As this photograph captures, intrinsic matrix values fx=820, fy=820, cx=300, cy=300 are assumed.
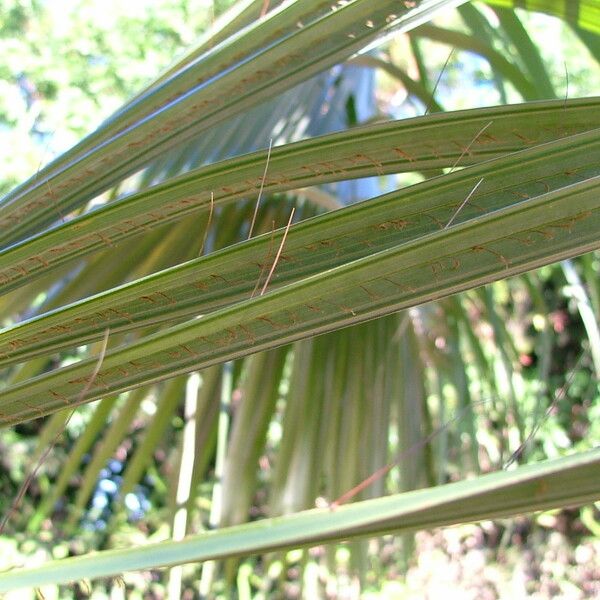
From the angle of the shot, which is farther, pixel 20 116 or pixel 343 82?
pixel 20 116

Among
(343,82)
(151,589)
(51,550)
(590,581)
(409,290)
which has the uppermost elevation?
(409,290)

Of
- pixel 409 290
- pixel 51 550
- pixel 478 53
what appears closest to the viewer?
pixel 409 290

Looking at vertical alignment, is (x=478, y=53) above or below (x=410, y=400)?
above

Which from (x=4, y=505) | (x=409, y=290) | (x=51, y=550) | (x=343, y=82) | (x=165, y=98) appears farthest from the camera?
(x=4, y=505)

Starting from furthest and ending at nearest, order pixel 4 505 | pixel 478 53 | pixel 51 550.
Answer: pixel 4 505
pixel 51 550
pixel 478 53

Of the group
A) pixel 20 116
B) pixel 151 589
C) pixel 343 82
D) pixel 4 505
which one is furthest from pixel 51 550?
pixel 343 82

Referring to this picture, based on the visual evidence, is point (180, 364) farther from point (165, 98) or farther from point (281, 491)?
point (281, 491)

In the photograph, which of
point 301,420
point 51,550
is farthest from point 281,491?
point 51,550

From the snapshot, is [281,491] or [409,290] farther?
[281,491]

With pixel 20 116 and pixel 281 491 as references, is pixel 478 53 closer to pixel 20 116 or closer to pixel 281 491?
pixel 281 491
